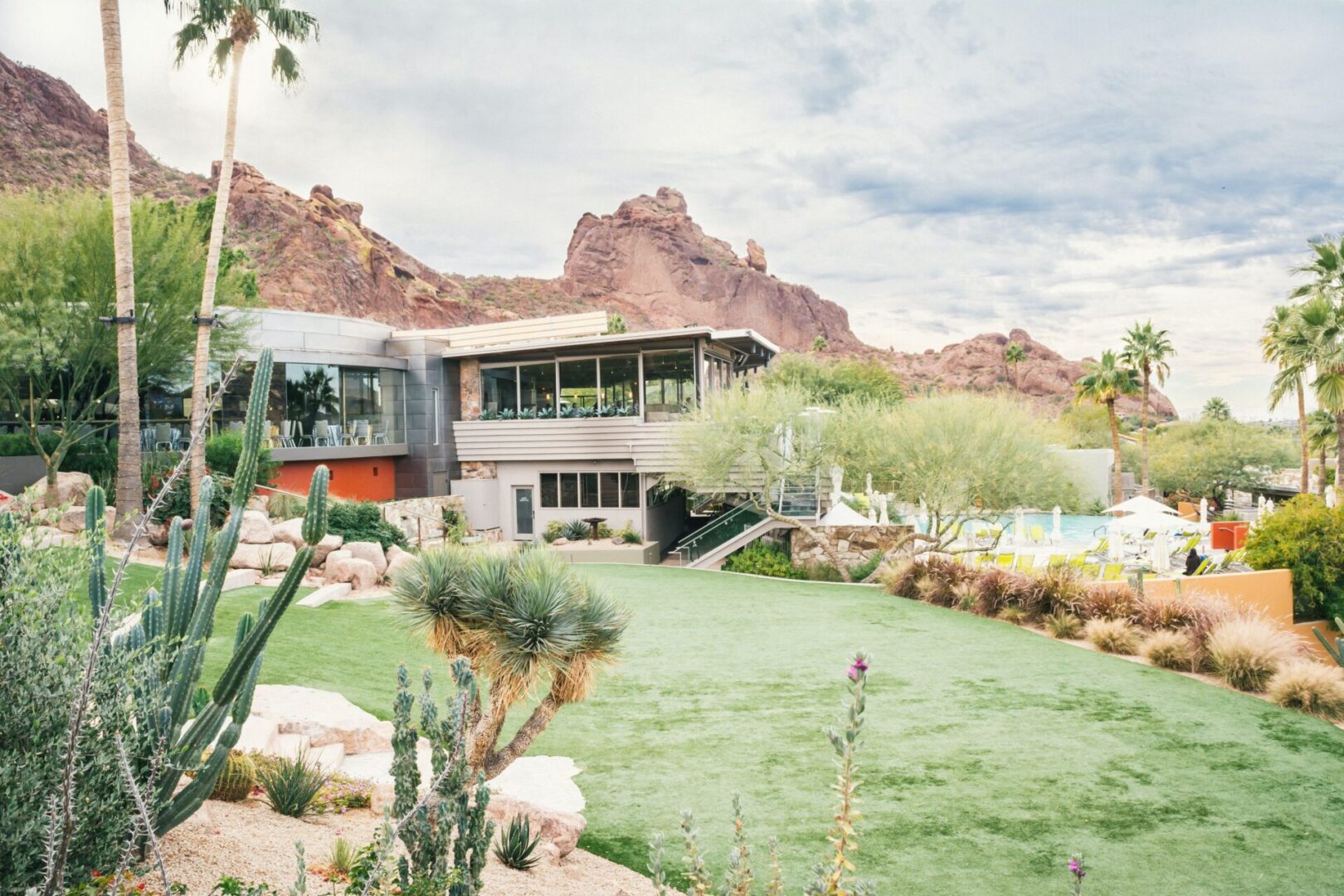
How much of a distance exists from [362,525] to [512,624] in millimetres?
12954

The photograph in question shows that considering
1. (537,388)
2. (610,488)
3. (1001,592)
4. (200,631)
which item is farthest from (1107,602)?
(537,388)

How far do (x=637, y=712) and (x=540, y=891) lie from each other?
4002mm

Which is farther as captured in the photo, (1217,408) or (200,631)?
(1217,408)

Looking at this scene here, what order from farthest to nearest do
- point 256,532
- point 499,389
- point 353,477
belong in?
1. point 499,389
2. point 353,477
3. point 256,532

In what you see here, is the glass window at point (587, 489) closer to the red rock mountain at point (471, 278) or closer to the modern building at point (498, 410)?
the modern building at point (498, 410)

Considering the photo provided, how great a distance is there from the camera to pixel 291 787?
5.02 metres

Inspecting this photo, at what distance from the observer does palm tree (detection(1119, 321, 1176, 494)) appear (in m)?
34.8

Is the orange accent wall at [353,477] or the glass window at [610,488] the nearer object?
the orange accent wall at [353,477]

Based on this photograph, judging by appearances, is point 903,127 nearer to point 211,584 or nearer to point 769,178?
point 211,584

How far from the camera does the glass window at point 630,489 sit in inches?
910

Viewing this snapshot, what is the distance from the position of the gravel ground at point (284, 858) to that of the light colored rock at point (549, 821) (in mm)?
106

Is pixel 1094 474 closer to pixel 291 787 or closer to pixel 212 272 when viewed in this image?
pixel 212 272

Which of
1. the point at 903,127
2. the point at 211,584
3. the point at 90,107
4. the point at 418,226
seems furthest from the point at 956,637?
the point at 418,226

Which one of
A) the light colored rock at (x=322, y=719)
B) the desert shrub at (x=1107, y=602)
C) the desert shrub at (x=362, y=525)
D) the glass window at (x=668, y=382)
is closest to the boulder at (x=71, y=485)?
the desert shrub at (x=362, y=525)
